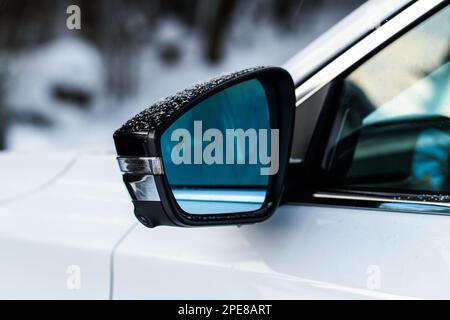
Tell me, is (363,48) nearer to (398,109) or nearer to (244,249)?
(398,109)

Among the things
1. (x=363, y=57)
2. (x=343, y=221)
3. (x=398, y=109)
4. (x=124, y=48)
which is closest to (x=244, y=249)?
(x=343, y=221)

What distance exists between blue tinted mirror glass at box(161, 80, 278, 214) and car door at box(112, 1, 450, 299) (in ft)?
0.30

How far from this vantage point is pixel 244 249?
1208mm

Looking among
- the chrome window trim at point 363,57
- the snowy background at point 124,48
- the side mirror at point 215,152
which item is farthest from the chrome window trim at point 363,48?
the snowy background at point 124,48

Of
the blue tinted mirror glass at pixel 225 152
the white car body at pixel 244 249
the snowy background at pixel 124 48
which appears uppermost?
the snowy background at pixel 124 48

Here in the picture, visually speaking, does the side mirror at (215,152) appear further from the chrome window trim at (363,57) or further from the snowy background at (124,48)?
the snowy background at (124,48)

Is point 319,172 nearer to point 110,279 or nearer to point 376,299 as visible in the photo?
point 376,299

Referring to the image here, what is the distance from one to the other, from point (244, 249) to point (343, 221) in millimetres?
184

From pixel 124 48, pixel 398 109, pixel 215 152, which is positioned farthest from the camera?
pixel 124 48

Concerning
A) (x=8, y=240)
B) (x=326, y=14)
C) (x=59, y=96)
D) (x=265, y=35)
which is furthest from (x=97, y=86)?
(x=8, y=240)

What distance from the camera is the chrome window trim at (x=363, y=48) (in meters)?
1.18

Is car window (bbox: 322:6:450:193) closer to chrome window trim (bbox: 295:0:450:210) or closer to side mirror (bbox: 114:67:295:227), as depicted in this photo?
chrome window trim (bbox: 295:0:450:210)

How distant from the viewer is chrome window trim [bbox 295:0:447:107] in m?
1.18

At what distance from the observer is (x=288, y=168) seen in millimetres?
1229
